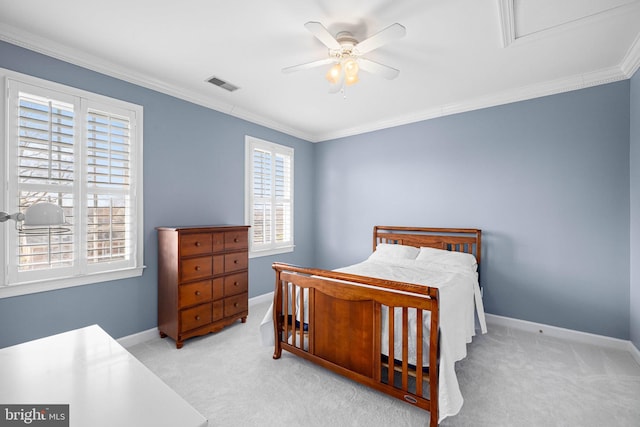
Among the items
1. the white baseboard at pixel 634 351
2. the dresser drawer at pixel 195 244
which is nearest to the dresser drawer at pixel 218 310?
the dresser drawer at pixel 195 244

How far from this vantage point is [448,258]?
347cm

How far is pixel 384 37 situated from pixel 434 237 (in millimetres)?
2784

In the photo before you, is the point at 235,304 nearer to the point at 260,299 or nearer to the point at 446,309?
the point at 260,299

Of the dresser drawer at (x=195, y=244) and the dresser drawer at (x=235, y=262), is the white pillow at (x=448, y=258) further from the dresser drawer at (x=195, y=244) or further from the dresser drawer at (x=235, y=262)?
the dresser drawer at (x=195, y=244)

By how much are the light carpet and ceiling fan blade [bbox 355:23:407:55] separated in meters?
2.63

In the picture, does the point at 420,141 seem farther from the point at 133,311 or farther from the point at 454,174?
the point at 133,311

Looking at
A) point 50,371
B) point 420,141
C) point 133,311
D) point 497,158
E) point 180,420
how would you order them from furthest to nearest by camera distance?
point 420,141 < point 497,158 < point 133,311 < point 50,371 < point 180,420

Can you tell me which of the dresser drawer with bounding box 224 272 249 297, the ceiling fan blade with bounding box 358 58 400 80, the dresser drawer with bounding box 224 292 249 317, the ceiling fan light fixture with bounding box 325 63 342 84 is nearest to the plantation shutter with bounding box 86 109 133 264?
the dresser drawer with bounding box 224 272 249 297

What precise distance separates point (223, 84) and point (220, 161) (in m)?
1.00

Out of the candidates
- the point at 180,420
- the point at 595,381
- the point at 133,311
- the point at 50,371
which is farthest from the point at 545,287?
the point at 133,311

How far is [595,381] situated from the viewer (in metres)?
2.41

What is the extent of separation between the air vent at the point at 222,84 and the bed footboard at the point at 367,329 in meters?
2.17

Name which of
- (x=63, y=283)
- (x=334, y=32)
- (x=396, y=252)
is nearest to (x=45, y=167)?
(x=63, y=283)

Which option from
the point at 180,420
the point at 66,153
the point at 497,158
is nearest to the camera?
the point at 180,420
